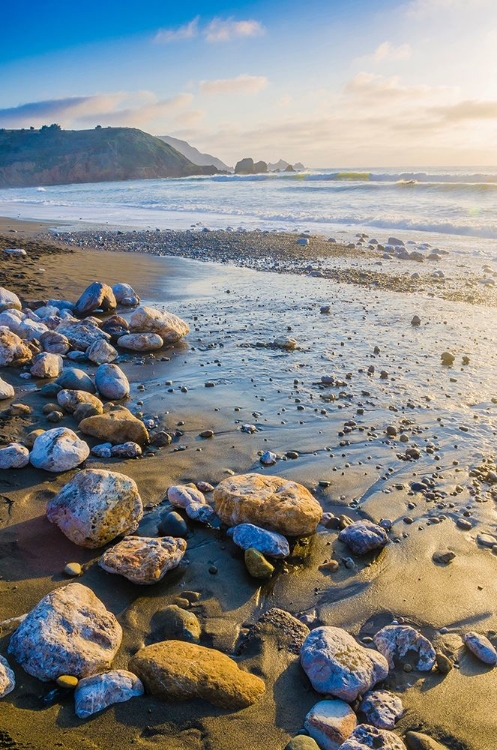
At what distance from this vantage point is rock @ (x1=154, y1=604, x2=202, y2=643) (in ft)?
8.24

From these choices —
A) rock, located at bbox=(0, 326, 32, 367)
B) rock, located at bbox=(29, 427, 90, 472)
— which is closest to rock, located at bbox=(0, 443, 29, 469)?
rock, located at bbox=(29, 427, 90, 472)

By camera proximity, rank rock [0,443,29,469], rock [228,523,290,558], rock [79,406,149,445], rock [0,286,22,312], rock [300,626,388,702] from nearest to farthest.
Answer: rock [300,626,388,702] → rock [228,523,290,558] → rock [0,443,29,469] → rock [79,406,149,445] → rock [0,286,22,312]

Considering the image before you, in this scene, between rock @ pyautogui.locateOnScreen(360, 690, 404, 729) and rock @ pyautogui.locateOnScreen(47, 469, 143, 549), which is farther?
rock @ pyautogui.locateOnScreen(47, 469, 143, 549)

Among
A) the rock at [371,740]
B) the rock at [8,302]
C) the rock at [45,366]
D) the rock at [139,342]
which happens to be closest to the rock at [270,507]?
the rock at [371,740]

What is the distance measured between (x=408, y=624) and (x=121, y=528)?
1689 millimetres

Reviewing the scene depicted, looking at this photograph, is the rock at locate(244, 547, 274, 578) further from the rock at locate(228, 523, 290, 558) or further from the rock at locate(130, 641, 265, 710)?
the rock at locate(130, 641, 265, 710)

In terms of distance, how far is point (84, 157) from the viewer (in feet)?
329

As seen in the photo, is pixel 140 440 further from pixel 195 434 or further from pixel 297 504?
pixel 297 504

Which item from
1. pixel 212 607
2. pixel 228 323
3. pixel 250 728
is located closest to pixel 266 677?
pixel 250 728

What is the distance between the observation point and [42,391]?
5.04 metres

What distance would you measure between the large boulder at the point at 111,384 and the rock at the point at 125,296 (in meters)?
3.62

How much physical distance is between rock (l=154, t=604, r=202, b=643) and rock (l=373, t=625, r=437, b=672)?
886 mm

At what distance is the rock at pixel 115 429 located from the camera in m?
4.25

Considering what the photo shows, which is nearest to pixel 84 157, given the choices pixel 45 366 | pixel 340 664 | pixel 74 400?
pixel 45 366
